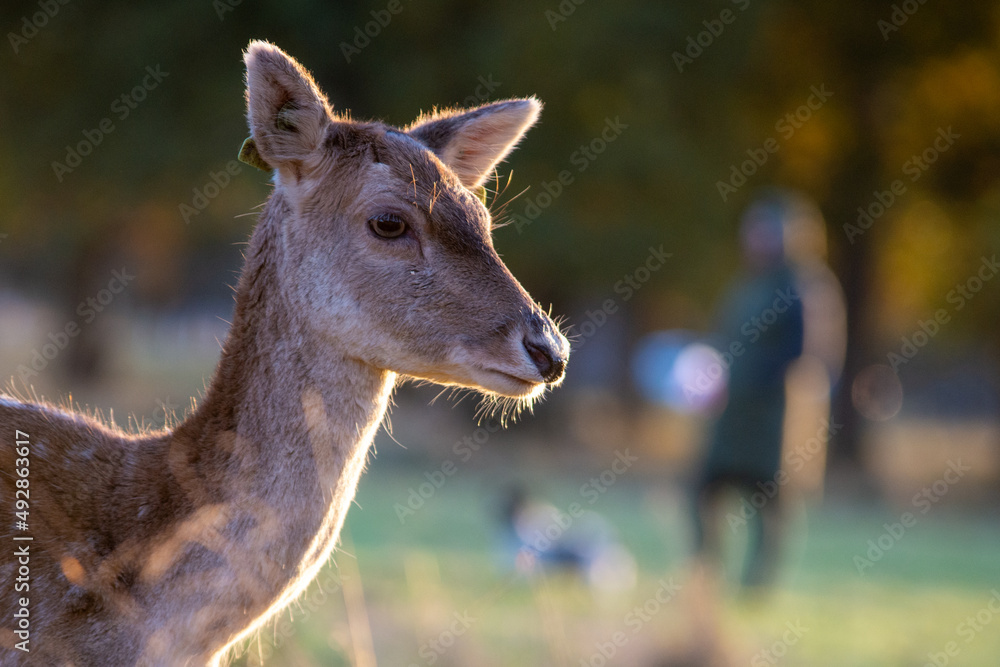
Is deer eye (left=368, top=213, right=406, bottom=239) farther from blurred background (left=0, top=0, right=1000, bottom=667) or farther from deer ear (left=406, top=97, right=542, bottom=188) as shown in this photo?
blurred background (left=0, top=0, right=1000, bottom=667)

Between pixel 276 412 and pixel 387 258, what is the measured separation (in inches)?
24.2

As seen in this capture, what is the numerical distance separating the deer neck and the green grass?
3.73 feet

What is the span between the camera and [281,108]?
11.7 feet

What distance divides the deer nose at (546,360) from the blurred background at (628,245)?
11.5 feet

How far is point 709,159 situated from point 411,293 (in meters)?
13.4

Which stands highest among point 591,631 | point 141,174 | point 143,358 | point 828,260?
point 591,631

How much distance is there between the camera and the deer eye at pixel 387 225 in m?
3.54

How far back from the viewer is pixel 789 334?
336 inches

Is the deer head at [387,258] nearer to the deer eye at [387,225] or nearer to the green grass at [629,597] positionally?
the deer eye at [387,225]

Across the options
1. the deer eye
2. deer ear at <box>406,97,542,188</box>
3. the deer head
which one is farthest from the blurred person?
the deer eye

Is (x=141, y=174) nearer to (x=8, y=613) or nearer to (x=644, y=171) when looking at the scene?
(x=644, y=171)

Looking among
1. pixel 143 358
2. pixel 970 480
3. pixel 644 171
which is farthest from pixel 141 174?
pixel 143 358

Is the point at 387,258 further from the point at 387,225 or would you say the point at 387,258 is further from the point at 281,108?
the point at 281,108

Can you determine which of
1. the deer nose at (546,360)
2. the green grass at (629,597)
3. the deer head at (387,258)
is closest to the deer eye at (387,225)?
the deer head at (387,258)
